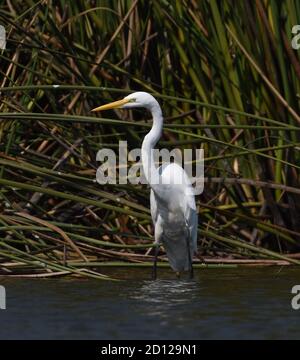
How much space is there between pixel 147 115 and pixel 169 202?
1.12 m

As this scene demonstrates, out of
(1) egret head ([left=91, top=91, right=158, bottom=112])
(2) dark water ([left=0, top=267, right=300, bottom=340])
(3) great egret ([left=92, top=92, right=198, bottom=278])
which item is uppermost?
(1) egret head ([left=91, top=91, right=158, bottom=112])

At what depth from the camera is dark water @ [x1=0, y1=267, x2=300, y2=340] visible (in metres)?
6.40

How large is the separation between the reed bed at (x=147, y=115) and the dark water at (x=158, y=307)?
0.63ft

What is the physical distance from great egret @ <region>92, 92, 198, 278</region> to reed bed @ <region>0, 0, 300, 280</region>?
0.38ft

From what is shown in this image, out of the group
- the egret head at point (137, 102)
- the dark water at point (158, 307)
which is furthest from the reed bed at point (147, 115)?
the dark water at point (158, 307)

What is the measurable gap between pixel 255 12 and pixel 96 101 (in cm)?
148

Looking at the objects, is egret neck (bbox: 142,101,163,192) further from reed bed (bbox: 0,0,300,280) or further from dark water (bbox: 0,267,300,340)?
dark water (bbox: 0,267,300,340)

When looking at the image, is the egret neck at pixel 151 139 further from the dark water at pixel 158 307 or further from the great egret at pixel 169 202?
the dark water at pixel 158 307

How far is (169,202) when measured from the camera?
8805 mm

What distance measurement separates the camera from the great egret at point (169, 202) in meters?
8.33

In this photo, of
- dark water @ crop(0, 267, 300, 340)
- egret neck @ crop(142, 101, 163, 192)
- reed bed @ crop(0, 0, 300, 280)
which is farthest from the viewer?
reed bed @ crop(0, 0, 300, 280)

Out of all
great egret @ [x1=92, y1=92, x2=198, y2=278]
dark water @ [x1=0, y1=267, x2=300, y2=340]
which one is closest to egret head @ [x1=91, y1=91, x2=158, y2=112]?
great egret @ [x1=92, y1=92, x2=198, y2=278]
